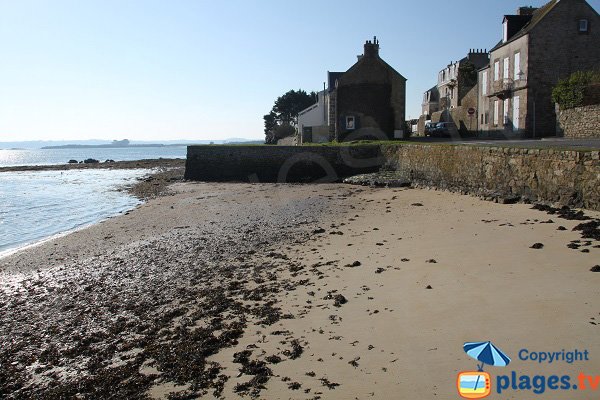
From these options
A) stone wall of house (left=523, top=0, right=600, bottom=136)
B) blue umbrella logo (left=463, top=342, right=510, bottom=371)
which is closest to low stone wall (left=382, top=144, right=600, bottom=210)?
blue umbrella logo (left=463, top=342, right=510, bottom=371)

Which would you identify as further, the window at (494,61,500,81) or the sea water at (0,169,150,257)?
the window at (494,61,500,81)

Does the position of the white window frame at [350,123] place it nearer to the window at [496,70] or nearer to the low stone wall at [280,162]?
the low stone wall at [280,162]

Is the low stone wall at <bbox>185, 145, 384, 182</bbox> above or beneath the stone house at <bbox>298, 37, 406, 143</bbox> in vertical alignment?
beneath

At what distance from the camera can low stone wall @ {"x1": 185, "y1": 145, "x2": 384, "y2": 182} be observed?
26.1m

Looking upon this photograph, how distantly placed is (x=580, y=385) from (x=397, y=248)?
5.52 meters

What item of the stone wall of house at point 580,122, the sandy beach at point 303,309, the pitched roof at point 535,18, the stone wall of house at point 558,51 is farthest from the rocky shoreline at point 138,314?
the pitched roof at point 535,18

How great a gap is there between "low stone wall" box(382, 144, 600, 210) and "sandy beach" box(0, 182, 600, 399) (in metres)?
0.76

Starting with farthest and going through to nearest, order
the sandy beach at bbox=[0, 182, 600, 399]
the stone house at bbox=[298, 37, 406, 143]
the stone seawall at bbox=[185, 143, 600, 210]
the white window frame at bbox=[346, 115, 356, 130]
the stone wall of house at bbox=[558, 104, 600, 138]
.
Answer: the white window frame at bbox=[346, 115, 356, 130], the stone house at bbox=[298, 37, 406, 143], the stone wall of house at bbox=[558, 104, 600, 138], the stone seawall at bbox=[185, 143, 600, 210], the sandy beach at bbox=[0, 182, 600, 399]

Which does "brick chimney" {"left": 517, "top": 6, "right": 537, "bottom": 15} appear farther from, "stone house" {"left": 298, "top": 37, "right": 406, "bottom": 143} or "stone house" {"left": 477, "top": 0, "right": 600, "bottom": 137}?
"stone house" {"left": 298, "top": 37, "right": 406, "bottom": 143}

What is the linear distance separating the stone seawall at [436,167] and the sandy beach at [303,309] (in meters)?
0.89

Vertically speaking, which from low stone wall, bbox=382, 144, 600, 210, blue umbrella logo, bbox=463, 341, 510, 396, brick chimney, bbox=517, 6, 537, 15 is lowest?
blue umbrella logo, bbox=463, 341, 510, 396

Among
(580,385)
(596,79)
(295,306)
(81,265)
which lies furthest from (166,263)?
(596,79)

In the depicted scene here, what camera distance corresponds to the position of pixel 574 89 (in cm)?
2242

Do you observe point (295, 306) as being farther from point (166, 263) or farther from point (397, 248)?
point (166, 263)
